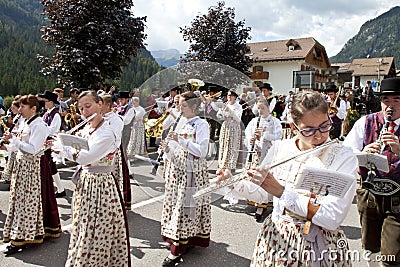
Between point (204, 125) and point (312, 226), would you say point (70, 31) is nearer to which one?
point (204, 125)

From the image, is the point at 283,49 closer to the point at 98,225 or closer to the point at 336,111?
the point at 336,111

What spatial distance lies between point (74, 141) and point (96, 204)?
64cm

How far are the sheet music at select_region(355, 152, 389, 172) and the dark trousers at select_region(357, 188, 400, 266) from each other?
17.2 inches

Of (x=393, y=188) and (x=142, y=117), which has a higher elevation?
(x=142, y=117)

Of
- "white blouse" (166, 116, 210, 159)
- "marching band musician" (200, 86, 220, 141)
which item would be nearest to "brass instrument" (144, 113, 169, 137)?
"white blouse" (166, 116, 210, 159)

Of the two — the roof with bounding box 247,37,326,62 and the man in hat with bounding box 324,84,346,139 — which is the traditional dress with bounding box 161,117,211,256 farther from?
the roof with bounding box 247,37,326,62

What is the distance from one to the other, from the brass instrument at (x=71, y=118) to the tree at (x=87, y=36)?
2456 millimetres

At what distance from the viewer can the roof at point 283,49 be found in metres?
40.3

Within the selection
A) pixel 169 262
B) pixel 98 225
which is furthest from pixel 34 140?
pixel 169 262

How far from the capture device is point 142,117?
A: 11.8 feet

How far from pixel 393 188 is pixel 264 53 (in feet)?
134

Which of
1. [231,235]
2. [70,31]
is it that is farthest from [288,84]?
[231,235]

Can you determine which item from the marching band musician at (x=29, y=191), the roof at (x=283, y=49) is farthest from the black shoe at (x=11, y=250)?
the roof at (x=283, y=49)

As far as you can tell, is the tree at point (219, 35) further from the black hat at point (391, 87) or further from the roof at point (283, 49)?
the roof at point (283, 49)
